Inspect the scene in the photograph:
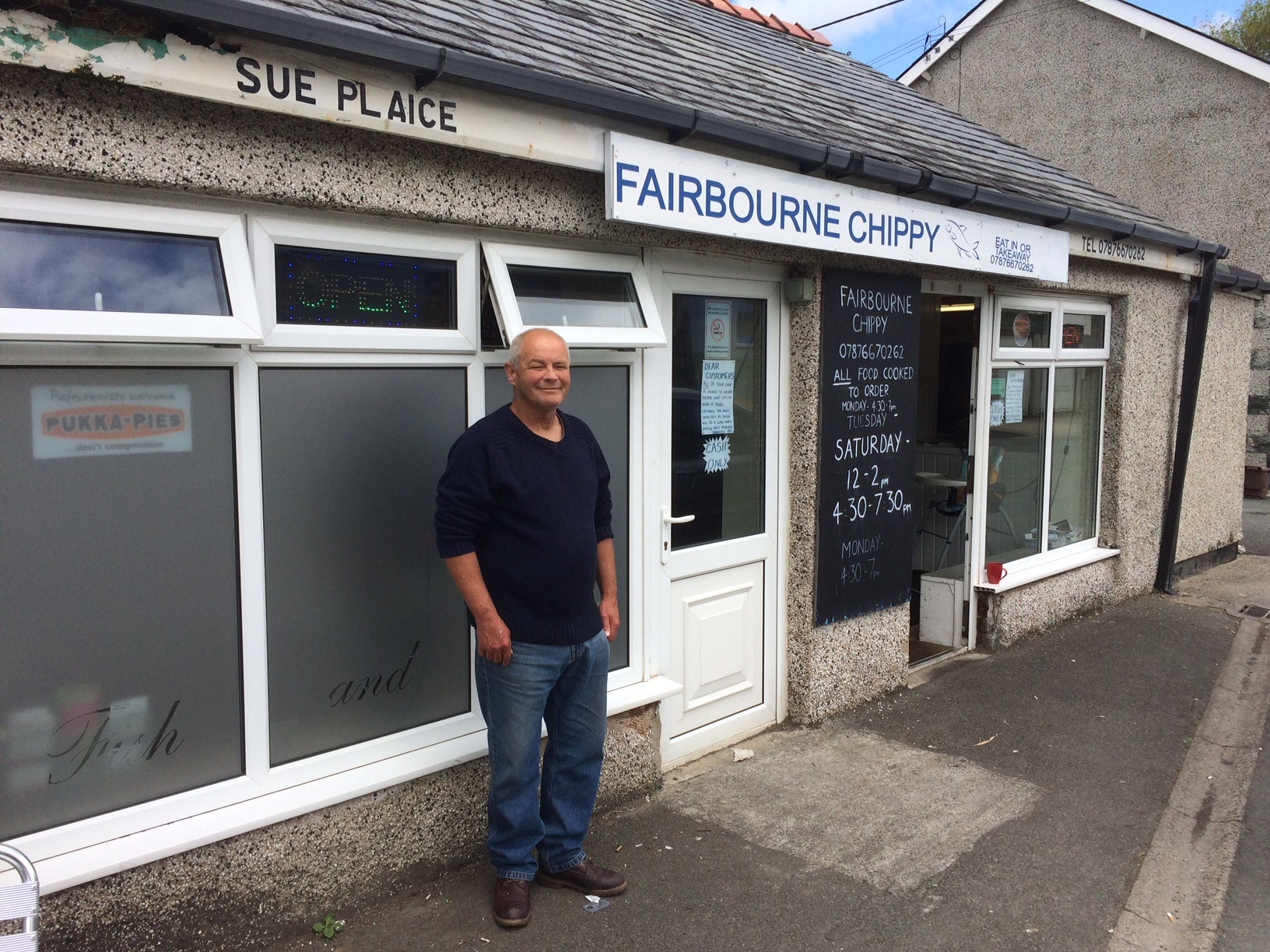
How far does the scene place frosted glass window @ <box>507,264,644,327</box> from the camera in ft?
12.5

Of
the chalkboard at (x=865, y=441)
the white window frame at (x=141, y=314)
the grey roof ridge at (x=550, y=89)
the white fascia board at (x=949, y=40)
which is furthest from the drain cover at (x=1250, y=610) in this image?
the white fascia board at (x=949, y=40)

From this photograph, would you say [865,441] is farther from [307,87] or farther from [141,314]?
[141,314]

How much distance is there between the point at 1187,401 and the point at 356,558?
758 cm

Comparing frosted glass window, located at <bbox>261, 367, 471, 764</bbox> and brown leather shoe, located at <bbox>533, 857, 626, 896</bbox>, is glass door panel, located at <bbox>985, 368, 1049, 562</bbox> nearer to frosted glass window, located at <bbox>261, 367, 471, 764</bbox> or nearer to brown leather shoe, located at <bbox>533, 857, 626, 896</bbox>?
brown leather shoe, located at <bbox>533, 857, 626, 896</bbox>

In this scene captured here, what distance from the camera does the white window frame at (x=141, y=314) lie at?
2.59 m

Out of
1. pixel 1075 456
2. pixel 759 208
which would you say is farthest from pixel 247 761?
pixel 1075 456

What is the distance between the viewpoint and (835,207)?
4.70m

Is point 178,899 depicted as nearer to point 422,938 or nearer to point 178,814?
point 178,814

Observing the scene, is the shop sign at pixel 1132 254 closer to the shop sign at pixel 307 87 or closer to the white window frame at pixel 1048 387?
the white window frame at pixel 1048 387

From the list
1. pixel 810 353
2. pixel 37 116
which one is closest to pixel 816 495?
pixel 810 353

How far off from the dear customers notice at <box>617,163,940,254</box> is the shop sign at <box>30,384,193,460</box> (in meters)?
1.77

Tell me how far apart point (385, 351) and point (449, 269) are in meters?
0.42

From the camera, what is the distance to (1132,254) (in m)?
7.31

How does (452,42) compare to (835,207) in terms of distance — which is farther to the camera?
(835,207)
